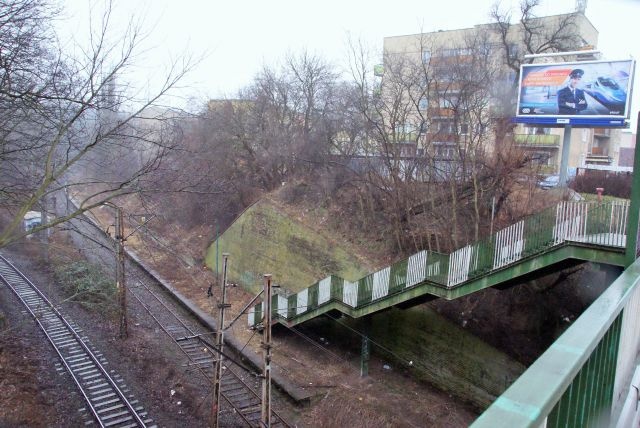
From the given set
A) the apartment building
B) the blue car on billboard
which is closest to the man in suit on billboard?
the blue car on billboard

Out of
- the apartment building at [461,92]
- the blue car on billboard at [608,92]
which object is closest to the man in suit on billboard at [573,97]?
the blue car on billboard at [608,92]

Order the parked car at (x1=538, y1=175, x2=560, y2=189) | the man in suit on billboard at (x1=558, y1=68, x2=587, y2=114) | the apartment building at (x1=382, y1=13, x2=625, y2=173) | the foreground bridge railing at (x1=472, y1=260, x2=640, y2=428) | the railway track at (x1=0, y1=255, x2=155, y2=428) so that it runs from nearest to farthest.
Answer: the foreground bridge railing at (x1=472, y1=260, x2=640, y2=428) < the railway track at (x1=0, y1=255, x2=155, y2=428) < the man in suit on billboard at (x1=558, y1=68, x2=587, y2=114) < the apartment building at (x1=382, y1=13, x2=625, y2=173) < the parked car at (x1=538, y1=175, x2=560, y2=189)

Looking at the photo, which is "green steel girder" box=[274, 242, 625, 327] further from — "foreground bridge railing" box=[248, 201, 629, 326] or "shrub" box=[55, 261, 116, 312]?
"shrub" box=[55, 261, 116, 312]

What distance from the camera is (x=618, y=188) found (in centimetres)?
2116

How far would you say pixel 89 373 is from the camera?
14742mm

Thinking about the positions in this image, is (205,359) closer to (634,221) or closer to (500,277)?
(500,277)

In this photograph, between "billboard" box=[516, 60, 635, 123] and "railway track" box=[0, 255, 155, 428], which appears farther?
"billboard" box=[516, 60, 635, 123]

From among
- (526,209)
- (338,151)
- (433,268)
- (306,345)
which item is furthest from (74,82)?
(338,151)

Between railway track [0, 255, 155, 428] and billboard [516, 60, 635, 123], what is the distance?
17.0 metres

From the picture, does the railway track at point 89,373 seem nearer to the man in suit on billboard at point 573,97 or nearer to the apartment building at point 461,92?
the apartment building at point 461,92

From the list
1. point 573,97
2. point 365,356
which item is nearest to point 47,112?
point 365,356

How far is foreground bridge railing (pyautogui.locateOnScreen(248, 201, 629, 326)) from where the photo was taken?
418 inches

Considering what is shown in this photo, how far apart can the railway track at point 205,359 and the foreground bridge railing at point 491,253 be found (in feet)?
12.0

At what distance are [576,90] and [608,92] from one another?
1055 millimetres
